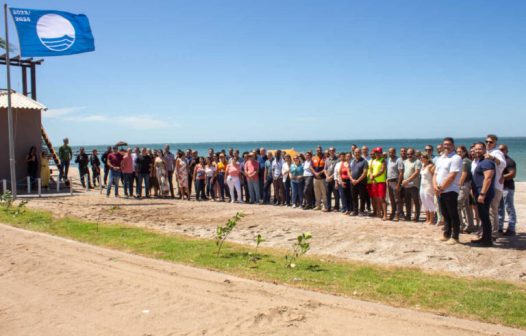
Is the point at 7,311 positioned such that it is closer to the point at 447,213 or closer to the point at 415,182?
the point at 447,213

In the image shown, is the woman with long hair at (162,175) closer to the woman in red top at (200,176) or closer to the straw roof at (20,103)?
the woman in red top at (200,176)

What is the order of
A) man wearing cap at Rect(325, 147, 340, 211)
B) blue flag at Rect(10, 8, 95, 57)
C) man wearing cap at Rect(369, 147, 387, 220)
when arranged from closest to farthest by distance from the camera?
man wearing cap at Rect(369, 147, 387, 220) → man wearing cap at Rect(325, 147, 340, 211) → blue flag at Rect(10, 8, 95, 57)

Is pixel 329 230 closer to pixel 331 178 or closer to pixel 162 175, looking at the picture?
pixel 331 178

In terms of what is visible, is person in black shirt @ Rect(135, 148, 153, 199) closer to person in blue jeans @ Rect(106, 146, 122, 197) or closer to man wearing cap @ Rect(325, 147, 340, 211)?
person in blue jeans @ Rect(106, 146, 122, 197)

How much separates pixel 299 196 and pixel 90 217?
6.17 metres

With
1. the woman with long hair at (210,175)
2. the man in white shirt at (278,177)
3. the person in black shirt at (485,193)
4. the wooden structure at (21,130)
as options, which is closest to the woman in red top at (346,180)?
the man in white shirt at (278,177)

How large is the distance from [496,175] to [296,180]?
6659 mm

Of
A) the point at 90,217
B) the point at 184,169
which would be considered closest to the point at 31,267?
the point at 90,217

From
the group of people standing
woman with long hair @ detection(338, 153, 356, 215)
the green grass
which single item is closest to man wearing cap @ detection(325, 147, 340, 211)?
the group of people standing

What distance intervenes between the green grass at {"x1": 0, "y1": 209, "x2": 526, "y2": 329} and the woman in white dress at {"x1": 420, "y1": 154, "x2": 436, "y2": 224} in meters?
3.00

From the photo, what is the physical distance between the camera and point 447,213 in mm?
8797

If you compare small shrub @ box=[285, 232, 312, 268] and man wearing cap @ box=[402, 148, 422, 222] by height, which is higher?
man wearing cap @ box=[402, 148, 422, 222]

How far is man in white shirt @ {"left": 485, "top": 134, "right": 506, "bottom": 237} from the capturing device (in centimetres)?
854

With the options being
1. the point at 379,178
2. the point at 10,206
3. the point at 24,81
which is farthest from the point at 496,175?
the point at 24,81
